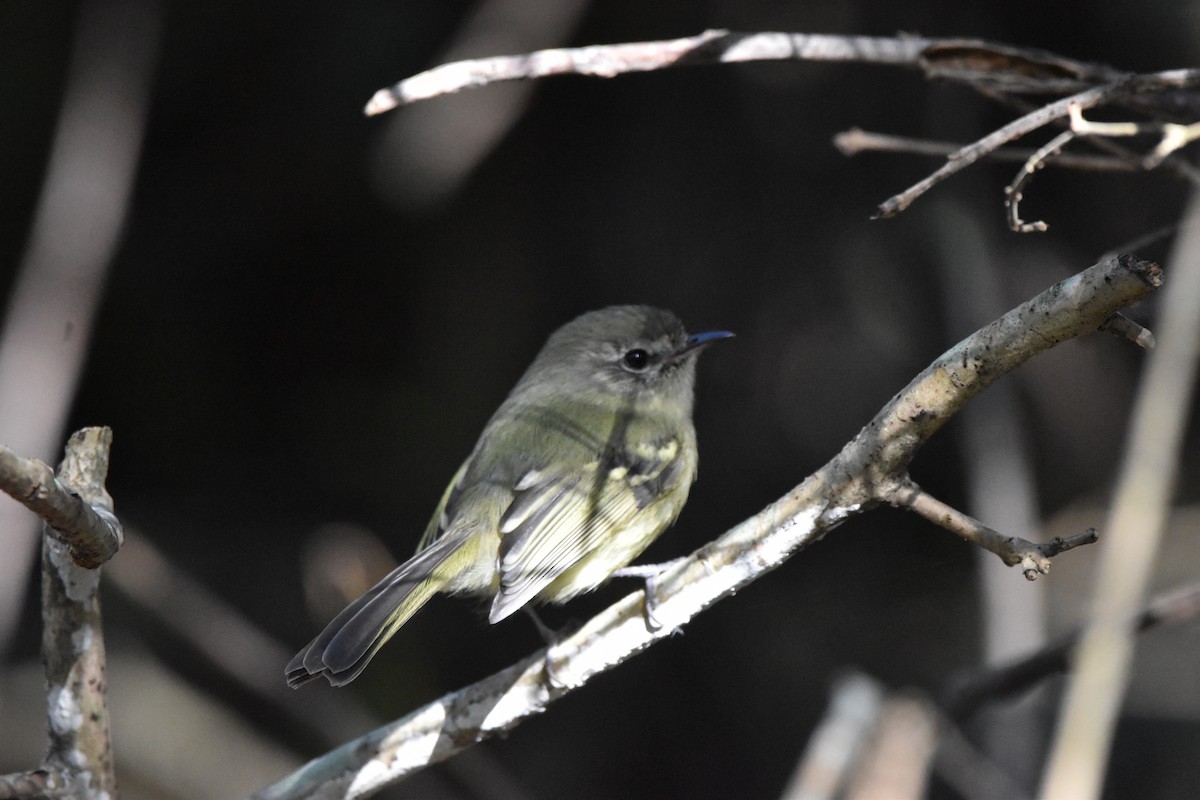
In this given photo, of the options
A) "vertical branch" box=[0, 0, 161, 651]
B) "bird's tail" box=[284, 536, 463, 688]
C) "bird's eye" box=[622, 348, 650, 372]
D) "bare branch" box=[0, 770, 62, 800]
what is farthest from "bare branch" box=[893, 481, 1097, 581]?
"vertical branch" box=[0, 0, 161, 651]

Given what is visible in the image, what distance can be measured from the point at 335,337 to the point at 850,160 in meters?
1.92

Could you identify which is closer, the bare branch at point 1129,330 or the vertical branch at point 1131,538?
the bare branch at point 1129,330

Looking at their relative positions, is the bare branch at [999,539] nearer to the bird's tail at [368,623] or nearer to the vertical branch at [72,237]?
the bird's tail at [368,623]

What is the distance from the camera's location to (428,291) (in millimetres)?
4109

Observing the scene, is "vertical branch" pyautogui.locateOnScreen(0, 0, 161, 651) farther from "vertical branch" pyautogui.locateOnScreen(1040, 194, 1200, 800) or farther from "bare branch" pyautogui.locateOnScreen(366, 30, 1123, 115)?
"vertical branch" pyautogui.locateOnScreen(1040, 194, 1200, 800)

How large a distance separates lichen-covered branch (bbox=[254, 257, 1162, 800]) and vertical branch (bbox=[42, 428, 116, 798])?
1.06 feet

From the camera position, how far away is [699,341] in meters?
3.37

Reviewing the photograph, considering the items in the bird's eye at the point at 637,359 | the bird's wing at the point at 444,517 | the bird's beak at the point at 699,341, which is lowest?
the bird's wing at the point at 444,517

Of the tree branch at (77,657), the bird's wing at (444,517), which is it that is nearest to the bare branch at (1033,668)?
the bird's wing at (444,517)

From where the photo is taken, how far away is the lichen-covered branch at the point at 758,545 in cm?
144

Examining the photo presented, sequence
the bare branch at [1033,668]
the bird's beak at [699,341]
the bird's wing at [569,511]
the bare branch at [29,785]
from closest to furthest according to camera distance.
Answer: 1. the bare branch at [29,785]
2. the bare branch at [1033,668]
3. the bird's wing at [569,511]
4. the bird's beak at [699,341]

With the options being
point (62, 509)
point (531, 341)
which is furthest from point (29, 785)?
point (531, 341)

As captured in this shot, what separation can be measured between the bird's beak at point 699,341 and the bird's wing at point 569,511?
0.34 meters

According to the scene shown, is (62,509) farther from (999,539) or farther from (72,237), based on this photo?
(72,237)
